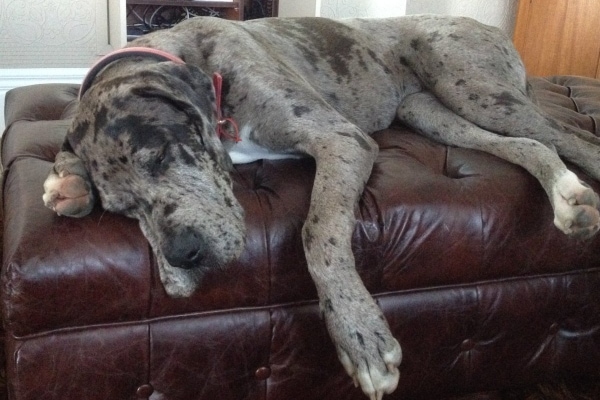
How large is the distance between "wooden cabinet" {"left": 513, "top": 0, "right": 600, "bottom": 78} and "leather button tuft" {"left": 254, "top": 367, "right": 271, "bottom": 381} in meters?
3.32

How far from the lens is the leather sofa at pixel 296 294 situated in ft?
4.24

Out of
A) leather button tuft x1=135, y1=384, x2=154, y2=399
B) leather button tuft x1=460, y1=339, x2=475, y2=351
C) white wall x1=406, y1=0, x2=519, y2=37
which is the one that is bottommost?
leather button tuft x1=460, y1=339, x2=475, y2=351

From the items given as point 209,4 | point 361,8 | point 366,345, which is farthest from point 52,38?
point 366,345

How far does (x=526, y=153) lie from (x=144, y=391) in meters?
1.14

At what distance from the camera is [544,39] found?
14.0ft

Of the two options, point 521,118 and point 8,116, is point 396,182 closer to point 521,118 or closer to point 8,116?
point 521,118

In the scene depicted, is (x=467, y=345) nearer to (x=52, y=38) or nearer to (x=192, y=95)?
(x=192, y=95)

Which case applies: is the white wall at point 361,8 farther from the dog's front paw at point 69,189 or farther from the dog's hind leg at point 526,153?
the dog's front paw at point 69,189

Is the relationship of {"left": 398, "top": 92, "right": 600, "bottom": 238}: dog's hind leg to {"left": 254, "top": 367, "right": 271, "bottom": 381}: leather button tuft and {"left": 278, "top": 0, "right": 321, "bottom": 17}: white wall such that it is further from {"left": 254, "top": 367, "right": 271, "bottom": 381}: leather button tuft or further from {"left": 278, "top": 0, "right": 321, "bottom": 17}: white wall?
{"left": 278, "top": 0, "right": 321, "bottom": 17}: white wall

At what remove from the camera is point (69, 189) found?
132 cm

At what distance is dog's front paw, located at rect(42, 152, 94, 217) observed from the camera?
1.33 metres

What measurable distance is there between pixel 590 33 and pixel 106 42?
3002 millimetres

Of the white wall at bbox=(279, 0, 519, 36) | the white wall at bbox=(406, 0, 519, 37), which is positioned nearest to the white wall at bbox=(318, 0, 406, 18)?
the white wall at bbox=(279, 0, 519, 36)

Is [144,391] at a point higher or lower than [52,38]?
lower
